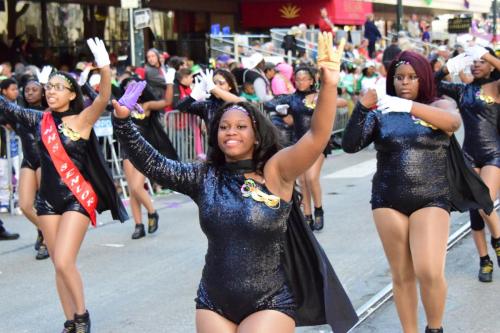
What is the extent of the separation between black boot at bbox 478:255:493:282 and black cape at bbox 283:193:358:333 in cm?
350

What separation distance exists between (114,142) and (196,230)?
3.53 m

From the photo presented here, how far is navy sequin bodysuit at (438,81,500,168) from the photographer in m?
7.32

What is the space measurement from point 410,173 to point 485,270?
229cm

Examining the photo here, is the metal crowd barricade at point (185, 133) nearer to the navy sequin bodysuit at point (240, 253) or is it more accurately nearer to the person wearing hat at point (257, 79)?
the person wearing hat at point (257, 79)

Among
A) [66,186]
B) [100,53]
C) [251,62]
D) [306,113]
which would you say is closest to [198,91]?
[306,113]

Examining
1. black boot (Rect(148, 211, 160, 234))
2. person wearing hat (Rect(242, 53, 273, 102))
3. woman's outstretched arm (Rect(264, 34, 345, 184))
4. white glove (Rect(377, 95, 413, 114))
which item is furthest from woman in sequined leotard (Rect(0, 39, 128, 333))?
person wearing hat (Rect(242, 53, 273, 102))

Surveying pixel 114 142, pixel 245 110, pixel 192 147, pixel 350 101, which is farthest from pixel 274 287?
pixel 350 101

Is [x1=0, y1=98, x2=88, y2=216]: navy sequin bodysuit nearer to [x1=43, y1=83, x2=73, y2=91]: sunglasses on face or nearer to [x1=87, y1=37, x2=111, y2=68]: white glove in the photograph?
[x1=43, y1=83, x2=73, y2=91]: sunglasses on face

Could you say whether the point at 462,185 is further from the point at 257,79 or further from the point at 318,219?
the point at 257,79

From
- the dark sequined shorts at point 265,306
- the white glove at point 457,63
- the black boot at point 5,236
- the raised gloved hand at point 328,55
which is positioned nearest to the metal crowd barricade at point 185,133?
the black boot at point 5,236

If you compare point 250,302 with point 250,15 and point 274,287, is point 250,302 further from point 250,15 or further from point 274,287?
point 250,15

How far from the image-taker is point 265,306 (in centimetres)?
366

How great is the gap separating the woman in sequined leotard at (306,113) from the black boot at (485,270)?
274 centimetres

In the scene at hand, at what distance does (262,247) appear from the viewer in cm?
370
